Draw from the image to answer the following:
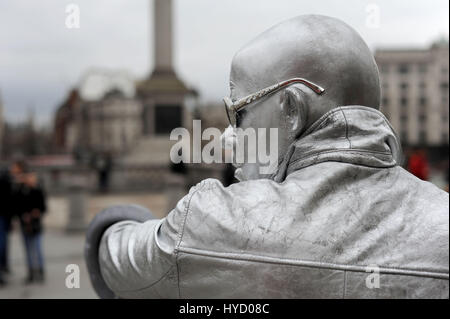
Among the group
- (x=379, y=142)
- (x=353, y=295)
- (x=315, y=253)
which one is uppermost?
(x=379, y=142)

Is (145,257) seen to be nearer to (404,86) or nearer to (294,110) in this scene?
(294,110)

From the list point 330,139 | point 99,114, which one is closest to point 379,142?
point 330,139

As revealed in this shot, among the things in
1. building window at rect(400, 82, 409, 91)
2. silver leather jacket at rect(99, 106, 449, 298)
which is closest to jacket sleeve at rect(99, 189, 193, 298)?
silver leather jacket at rect(99, 106, 449, 298)

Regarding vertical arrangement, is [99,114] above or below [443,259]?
below

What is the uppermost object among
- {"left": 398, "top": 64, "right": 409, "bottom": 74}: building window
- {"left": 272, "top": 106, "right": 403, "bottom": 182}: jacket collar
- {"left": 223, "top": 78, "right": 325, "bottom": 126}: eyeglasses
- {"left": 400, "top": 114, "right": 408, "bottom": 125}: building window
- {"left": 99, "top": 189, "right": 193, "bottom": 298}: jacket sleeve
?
{"left": 223, "top": 78, "right": 325, "bottom": 126}: eyeglasses

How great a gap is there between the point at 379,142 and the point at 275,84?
32cm

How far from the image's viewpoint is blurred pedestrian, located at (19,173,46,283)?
28.3 ft

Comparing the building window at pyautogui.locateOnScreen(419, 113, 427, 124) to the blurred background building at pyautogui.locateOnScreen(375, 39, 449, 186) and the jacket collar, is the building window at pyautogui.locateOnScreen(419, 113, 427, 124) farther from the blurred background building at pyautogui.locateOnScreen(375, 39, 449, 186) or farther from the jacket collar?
the jacket collar

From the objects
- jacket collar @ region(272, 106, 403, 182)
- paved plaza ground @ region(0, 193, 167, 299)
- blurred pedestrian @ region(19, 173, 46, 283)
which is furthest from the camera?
blurred pedestrian @ region(19, 173, 46, 283)

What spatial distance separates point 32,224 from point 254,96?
765 centimetres

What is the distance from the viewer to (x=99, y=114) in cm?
4750

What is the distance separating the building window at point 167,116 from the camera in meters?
25.7

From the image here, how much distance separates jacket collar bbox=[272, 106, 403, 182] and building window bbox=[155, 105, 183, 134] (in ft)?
79.0

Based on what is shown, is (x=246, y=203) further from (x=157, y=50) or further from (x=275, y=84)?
(x=157, y=50)
